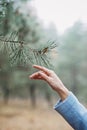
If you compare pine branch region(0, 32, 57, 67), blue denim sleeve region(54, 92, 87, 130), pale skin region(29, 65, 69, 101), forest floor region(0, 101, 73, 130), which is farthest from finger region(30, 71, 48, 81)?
forest floor region(0, 101, 73, 130)

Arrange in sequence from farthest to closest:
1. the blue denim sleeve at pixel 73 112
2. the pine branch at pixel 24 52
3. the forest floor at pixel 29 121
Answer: the forest floor at pixel 29 121, the pine branch at pixel 24 52, the blue denim sleeve at pixel 73 112

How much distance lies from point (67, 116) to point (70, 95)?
103mm

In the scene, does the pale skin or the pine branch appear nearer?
the pale skin

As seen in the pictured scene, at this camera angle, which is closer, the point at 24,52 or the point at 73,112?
the point at 73,112

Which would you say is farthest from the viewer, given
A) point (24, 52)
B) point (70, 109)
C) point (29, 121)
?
point (29, 121)

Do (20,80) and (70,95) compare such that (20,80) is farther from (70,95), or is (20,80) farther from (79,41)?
(70,95)

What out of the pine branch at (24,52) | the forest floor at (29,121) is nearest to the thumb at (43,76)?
the pine branch at (24,52)

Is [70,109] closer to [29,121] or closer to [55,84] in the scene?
[55,84]

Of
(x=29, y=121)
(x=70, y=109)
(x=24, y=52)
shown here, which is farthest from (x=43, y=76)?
(x=29, y=121)

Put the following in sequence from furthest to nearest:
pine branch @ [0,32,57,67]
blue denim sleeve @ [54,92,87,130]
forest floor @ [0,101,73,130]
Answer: forest floor @ [0,101,73,130] < pine branch @ [0,32,57,67] < blue denim sleeve @ [54,92,87,130]

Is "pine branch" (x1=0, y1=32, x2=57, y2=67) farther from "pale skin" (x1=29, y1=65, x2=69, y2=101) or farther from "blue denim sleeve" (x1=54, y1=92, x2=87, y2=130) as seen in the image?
"blue denim sleeve" (x1=54, y1=92, x2=87, y2=130)

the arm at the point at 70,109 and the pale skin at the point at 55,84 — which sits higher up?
the pale skin at the point at 55,84

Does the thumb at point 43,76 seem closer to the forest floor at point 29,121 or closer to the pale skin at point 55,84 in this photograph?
the pale skin at point 55,84

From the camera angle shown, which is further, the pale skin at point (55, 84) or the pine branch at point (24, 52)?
the pine branch at point (24, 52)
